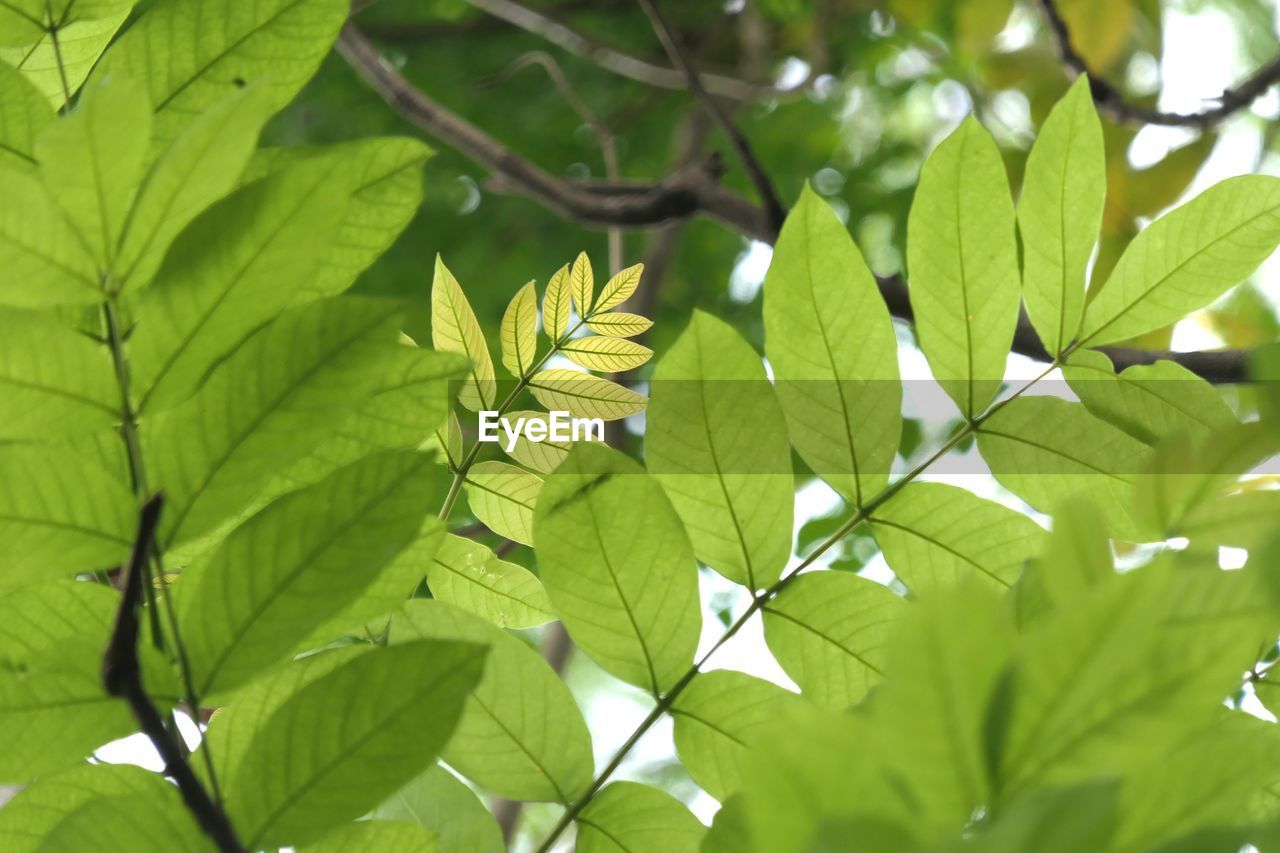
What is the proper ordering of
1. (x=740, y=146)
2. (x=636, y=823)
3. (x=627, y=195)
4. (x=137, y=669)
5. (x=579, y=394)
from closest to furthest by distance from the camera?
(x=137, y=669) < (x=636, y=823) < (x=579, y=394) < (x=740, y=146) < (x=627, y=195)

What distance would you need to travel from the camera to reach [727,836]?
239 mm

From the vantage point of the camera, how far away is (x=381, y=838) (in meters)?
0.28

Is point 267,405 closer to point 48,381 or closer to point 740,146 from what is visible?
point 48,381

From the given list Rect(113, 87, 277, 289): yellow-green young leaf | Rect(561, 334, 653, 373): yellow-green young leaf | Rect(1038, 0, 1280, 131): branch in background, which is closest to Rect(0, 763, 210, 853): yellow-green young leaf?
Rect(113, 87, 277, 289): yellow-green young leaf

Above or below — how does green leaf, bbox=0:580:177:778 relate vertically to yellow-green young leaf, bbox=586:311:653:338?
below

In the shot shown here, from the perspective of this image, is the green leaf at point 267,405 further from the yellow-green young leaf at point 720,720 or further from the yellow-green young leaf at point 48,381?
the yellow-green young leaf at point 720,720

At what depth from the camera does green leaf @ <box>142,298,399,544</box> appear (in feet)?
0.80

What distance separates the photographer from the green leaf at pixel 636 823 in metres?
0.30

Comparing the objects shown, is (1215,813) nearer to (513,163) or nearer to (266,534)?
(266,534)

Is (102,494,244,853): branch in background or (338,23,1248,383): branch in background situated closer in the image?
(102,494,244,853): branch in background

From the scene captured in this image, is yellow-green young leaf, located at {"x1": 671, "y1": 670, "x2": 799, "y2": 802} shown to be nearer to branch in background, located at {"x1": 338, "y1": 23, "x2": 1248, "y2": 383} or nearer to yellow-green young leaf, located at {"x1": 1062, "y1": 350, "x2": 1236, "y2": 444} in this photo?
yellow-green young leaf, located at {"x1": 1062, "y1": 350, "x2": 1236, "y2": 444}

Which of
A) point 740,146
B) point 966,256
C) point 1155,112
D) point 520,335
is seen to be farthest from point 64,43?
point 1155,112

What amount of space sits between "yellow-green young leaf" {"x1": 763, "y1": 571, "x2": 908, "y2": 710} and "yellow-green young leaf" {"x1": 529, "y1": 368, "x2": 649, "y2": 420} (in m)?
0.11

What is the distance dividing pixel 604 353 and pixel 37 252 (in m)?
0.22
